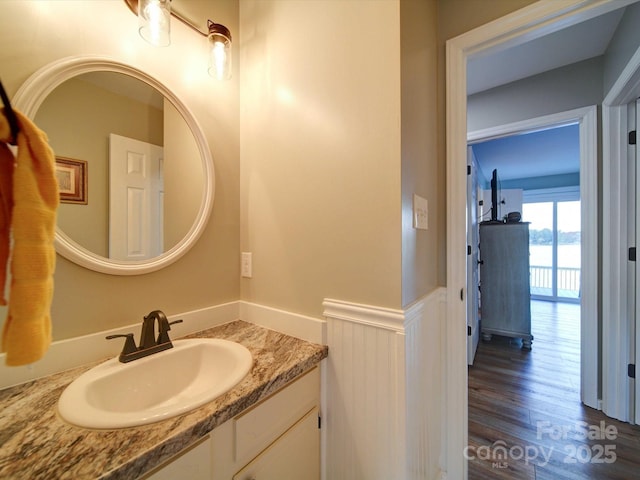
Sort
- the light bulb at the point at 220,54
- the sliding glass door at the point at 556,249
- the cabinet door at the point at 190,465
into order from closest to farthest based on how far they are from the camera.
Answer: the cabinet door at the point at 190,465, the light bulb at the point at 220,54, the sliding glass door at the point at 556,249

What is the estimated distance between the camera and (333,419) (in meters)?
0.98

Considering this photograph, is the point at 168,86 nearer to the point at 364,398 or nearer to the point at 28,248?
the point at 28,248

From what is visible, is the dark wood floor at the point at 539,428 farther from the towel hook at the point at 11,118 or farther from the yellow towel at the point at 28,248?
the towel hook at the point at 11,118

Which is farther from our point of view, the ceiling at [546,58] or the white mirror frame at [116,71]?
the ceiling at [546,58]

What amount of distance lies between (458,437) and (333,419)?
2.32 ft

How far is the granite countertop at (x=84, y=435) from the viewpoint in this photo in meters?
0.45

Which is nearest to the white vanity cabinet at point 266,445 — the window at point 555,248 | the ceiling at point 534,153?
the ceiling at point 534,153

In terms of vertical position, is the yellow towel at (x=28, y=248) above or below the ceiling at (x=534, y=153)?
below

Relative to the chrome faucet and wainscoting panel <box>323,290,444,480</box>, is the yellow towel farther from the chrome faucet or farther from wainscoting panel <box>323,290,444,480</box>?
wainscoting panel <box>323,290,444,480</box>

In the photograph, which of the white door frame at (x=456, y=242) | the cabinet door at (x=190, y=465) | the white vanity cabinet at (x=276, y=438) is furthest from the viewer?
the white door frame at (x=456, y=242)

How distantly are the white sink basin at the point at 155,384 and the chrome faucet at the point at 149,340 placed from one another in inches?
0.8

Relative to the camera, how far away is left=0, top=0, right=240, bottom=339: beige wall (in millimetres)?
750

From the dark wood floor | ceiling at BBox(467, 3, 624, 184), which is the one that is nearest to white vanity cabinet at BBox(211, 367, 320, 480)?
the dark wood floor

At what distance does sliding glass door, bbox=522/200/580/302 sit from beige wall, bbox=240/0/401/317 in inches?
220
